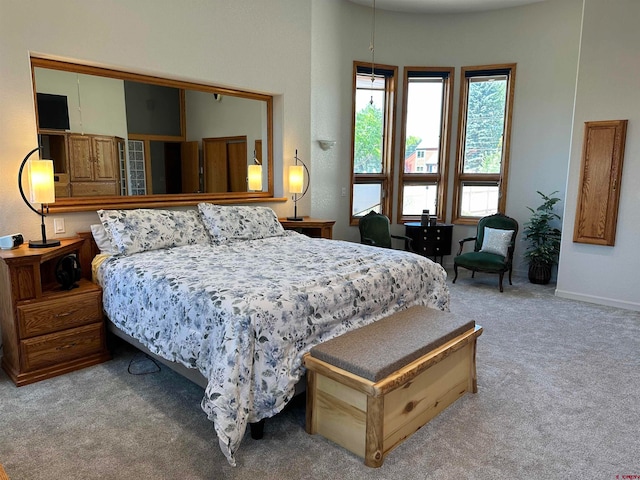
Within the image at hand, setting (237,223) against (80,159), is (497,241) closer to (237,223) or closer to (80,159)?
(237,223)

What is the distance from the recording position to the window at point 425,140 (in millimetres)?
5902

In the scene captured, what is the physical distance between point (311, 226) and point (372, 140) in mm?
1892

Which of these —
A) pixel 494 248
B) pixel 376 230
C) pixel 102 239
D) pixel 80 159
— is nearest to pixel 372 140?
pixel 376 230

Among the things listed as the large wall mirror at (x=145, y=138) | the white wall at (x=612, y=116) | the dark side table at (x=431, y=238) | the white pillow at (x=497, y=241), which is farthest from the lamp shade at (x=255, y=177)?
the white wall at (x=612, y=116)

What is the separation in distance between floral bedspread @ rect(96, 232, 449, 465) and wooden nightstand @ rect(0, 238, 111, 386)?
7.0 inches

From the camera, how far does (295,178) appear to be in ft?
15.6

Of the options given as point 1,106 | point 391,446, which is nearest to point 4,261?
point 1,106

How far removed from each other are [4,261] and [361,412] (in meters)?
2.30

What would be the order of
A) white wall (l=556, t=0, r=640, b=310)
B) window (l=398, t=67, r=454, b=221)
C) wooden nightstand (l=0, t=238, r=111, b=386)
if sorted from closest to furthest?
wooden nightstand (l=0, t=238, r=111, b=386) → white wall (l=556, t=0, r=640, b=310) → window (l=398, t=67, r=454, b=221)

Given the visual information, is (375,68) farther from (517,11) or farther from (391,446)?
(391,446)

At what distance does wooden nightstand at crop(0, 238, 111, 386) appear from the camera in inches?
108

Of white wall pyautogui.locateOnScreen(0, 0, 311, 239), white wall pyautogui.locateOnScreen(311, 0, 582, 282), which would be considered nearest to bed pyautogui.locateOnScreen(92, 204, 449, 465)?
white wall pyautogui.locateOnScreen(0, 0, 311, 239)

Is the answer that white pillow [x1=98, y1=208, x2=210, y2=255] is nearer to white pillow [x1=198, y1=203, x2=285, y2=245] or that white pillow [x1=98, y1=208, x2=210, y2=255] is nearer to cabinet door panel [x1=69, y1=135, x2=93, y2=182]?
white pillow [x1=198, y1=203, x2=285, y2=245]

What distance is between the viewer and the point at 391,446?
84.6 inches
